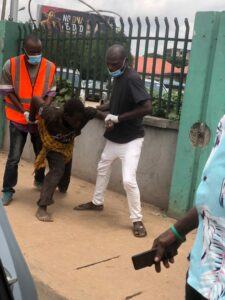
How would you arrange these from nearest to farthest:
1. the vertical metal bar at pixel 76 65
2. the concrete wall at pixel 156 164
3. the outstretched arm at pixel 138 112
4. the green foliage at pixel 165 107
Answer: the outstretched arm at pixel 138 112
the concrete wall at pixel 156 164
the green foliage at pixel 165 107
the vertical metal bar at pixel 76 65

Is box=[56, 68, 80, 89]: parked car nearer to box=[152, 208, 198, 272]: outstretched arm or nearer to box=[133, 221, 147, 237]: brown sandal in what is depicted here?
box=[133, 221, 147, 237]: brown sandal

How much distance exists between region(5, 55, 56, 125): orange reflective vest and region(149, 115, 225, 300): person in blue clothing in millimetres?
3881

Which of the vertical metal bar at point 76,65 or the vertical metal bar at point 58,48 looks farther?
the vertical metal bar at point 58,48

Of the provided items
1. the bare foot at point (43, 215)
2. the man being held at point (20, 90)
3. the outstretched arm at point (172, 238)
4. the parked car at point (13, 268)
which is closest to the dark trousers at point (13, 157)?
the man being held at point (20, 90)

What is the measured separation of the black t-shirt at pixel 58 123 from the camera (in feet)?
15.9

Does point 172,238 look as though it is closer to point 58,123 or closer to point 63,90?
point 58,123

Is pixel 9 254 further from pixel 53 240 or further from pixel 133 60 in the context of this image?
pixel 133 60

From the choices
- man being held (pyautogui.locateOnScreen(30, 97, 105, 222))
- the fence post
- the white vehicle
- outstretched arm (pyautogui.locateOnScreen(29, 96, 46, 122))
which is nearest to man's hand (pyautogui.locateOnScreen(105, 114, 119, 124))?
man being held (pyautogui.locateOnScreen(30, 97, 105, 222))

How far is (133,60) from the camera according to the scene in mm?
6176

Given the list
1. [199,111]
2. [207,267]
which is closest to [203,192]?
[207,267]

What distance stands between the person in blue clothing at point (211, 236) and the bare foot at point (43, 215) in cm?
324

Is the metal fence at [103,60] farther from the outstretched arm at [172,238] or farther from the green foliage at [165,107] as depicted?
the outstretched arm at [172,238]

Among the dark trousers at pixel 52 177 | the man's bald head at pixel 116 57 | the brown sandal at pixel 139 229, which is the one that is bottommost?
the brown sandal at pixel 139 229

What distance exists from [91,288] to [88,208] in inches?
72.0
